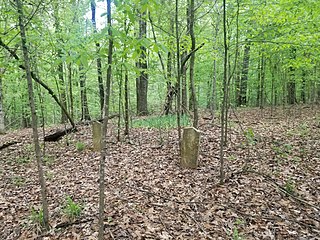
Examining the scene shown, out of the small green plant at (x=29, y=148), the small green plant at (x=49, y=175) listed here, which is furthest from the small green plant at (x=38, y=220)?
the small green plant at (x=29, y=148)

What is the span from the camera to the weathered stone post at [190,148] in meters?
5.39

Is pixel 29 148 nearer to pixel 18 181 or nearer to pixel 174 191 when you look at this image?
pixel 18 181

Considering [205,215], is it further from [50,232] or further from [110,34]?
[110,34]

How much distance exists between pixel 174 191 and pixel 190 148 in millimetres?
1229

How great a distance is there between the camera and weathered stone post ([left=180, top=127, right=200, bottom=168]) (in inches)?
212

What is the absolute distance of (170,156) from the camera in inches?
242

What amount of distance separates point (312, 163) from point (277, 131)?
2.77m

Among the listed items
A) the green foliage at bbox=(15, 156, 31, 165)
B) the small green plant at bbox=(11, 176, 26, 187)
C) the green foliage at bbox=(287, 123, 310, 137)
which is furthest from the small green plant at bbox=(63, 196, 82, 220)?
the green foliage at bbox=(287, 123, 310, 137)

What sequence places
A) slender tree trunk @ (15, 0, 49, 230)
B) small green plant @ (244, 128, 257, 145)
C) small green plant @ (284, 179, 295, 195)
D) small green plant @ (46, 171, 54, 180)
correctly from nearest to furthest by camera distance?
slender tree trunk @ (15, 0, 49, 230) < small green plant @ (284, 179, 295, 195) < small green plant @ (46, 171, 54, 180) < small green plant @ (244, 128, 257, 145)

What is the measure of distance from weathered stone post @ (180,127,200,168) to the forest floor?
24 centimetres

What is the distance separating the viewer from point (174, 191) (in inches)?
177

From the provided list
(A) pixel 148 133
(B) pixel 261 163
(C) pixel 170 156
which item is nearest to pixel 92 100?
(A) pixel 148 133

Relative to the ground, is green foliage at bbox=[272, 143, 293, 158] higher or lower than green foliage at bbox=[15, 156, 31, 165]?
higher

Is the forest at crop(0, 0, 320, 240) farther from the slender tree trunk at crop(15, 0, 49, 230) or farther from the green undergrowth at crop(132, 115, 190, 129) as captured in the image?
the green undergrowth at crop(132, 115, 190, 129)
